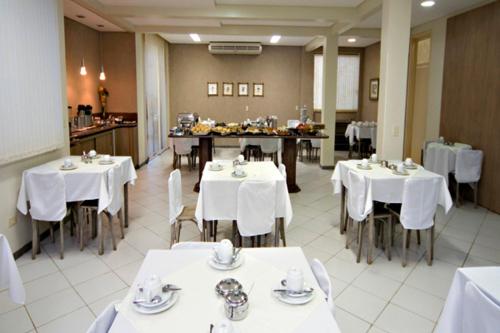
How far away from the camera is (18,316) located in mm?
2719

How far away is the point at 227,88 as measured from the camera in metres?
11.2

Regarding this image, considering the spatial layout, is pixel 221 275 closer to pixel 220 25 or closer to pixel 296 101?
pixel 220 25

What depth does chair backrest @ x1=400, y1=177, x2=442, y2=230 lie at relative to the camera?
135 inches

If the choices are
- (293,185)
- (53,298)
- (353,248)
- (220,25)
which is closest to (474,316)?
(353,248)

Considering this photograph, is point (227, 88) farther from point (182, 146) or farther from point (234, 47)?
point (182, 146)

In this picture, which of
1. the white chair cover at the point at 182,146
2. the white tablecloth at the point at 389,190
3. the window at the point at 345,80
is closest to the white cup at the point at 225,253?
the white tablecloth at the point at 389,190

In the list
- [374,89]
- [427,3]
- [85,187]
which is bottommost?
[85,187]

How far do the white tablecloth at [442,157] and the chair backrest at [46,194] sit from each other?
484 cm

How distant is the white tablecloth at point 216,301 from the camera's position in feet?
4.44

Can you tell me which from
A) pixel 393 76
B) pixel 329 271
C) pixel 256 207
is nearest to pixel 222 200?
pixel 256 207

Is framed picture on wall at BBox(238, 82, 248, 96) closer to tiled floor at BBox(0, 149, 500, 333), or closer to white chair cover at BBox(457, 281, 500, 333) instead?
tiled floor at BBox(0, 149, 500, 333)

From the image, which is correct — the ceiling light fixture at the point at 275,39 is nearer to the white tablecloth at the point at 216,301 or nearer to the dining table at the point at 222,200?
the dining table at the point at 222,200

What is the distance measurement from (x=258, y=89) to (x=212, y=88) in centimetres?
137

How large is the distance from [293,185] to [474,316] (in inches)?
181
